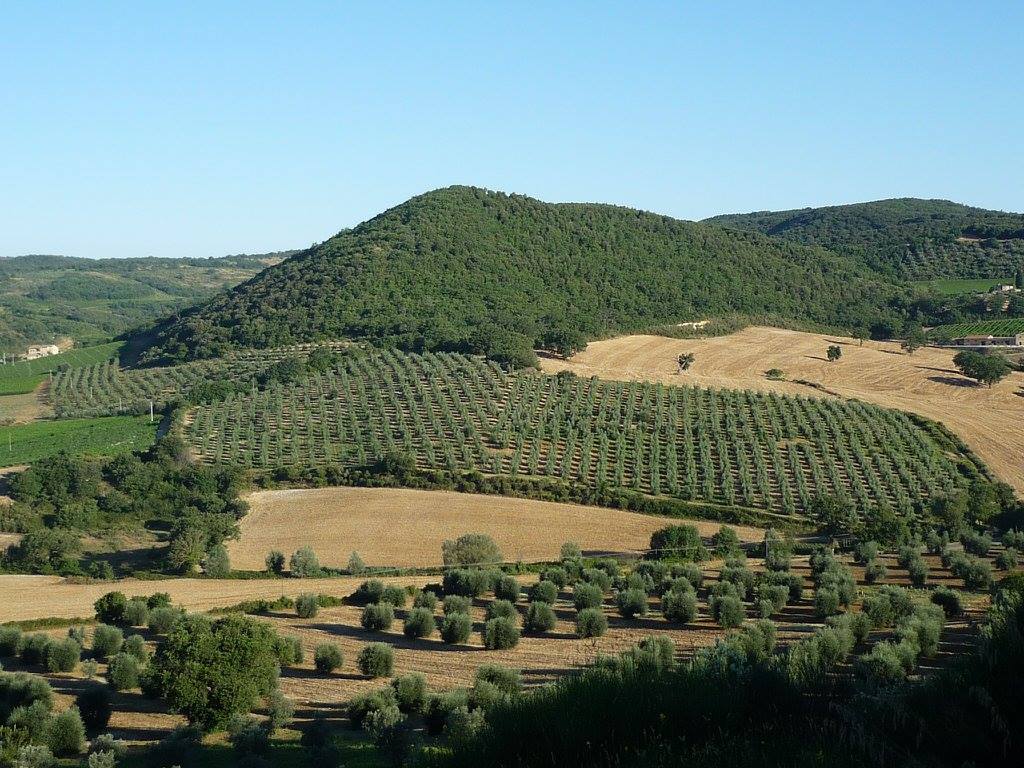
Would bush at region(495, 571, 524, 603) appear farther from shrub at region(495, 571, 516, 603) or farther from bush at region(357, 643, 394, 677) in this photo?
bush at region(357, 643, 394, 677)

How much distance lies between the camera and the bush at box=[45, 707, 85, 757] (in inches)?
664

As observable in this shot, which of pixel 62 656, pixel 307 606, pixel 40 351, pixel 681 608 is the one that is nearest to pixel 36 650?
pixel 62 656

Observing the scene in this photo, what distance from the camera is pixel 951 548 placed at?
113 ft

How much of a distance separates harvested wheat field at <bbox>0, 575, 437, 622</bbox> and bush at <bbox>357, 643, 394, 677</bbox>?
872 cm

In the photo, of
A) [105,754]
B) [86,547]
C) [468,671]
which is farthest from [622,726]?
[86,547]

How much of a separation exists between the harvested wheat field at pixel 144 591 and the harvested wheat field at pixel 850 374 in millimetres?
34784

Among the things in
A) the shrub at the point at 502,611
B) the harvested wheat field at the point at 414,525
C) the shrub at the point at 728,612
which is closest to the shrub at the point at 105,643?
the shrub at the point at 502,611

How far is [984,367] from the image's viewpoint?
2761 inches

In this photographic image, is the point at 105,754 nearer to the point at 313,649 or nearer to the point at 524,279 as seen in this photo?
the point at 313,649

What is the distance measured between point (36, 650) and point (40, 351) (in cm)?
11244

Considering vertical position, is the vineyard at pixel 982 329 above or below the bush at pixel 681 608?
above

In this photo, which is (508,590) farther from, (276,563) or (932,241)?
(932,241)

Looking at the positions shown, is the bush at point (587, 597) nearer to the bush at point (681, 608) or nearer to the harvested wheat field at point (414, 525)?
the bush at point (681, 608)

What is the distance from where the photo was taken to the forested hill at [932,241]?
128m
